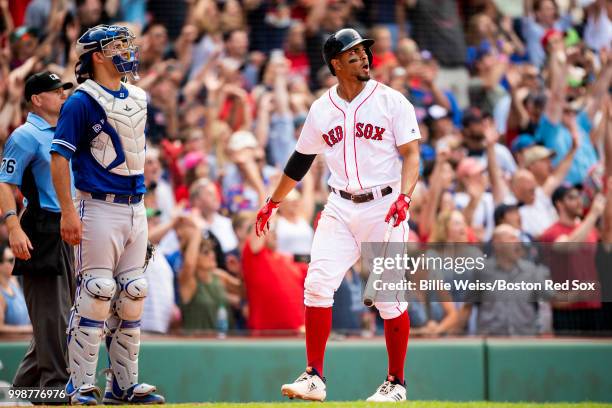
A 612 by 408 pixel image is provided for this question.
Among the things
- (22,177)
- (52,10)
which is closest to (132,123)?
(22,177)

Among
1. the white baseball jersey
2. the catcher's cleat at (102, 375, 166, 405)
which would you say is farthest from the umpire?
the white baseball jersey

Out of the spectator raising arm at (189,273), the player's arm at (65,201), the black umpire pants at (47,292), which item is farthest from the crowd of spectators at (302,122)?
the player's arm at (65,201)

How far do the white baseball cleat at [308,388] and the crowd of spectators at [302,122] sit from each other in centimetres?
291

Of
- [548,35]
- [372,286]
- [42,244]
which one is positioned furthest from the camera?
[548,35]

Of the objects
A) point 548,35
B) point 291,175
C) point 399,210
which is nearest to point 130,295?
point 291,175

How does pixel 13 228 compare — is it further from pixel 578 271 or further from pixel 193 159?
pixel 578 271

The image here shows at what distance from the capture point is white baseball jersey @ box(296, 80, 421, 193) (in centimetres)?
615

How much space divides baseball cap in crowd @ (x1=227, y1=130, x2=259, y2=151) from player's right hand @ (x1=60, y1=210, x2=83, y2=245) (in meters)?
4.81

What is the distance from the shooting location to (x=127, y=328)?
5977 mm

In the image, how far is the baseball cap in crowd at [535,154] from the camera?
34.8 feet

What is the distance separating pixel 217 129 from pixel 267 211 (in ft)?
15.5

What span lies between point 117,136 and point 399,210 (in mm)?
1577

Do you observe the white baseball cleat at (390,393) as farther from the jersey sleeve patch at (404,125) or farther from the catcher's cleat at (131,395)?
the jersey sleeve patch at (404,125)

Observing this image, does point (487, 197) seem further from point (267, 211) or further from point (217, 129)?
point (267, 211)
